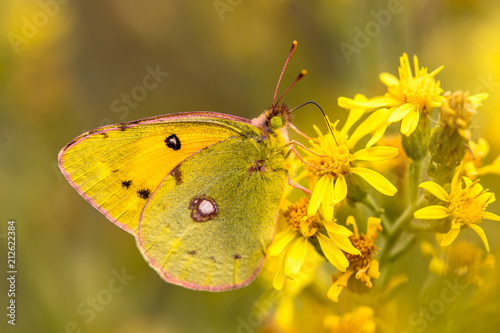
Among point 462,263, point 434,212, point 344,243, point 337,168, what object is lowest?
point 462,263

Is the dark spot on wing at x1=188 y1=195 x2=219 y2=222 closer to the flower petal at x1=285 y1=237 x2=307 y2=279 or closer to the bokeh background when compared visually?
the flower petal at x1=285 y1=237 x2=307 y2=279

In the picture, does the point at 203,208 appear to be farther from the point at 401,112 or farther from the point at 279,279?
the point at 401,112

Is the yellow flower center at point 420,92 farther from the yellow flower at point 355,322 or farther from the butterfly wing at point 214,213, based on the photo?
the yellow flower at point 355,322

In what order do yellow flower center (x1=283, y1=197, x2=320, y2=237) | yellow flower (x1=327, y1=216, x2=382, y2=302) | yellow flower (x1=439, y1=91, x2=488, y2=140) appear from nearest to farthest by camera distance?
1. yellow flower (x1=439, y1=91, x2=488, y2=140)
2. yellow flower (x1=327, y1=216, x2=382, y2=302)
3. yellow flower center (x1=283, y1=197, x2=320, y2=237)

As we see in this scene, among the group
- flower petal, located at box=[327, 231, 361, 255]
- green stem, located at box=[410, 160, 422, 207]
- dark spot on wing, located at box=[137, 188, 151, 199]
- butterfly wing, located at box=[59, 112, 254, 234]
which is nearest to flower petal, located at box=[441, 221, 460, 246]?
green stem, located at box=[410, 160, 422, 207]

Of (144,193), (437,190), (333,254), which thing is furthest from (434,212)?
(144,193)

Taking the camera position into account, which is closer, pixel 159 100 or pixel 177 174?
pixel 177 174

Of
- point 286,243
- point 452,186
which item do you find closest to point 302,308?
point 286,243
